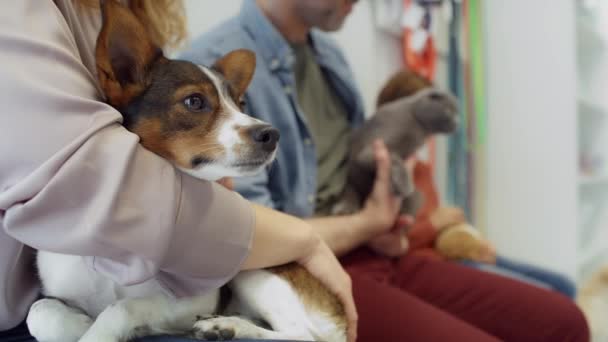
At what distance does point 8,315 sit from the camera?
0.60 metres

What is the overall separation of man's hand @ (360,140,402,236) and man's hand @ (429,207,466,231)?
41 cm

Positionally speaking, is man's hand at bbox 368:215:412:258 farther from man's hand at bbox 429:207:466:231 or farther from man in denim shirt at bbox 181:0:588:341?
man's hand at bbox 429:207:466:231

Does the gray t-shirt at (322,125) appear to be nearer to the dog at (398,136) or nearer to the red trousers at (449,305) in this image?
the dog at (398,136)

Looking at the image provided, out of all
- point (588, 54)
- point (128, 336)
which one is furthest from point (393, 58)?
point (128, 336)

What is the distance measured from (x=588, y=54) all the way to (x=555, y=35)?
519 millimetres

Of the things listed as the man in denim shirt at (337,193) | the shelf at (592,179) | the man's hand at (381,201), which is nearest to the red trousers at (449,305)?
the man in denim shirt at (337,193)

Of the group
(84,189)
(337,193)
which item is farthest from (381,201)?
(84,189)

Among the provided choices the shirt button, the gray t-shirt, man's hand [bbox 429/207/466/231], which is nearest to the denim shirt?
the shirt button

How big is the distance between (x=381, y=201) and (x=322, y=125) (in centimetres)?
26

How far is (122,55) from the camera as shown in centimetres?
60

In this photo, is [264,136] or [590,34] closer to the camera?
[264,136]

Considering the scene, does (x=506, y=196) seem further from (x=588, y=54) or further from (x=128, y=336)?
(x=128, y=336)

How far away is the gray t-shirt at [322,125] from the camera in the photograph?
1211 mm

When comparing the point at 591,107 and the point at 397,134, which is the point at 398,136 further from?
the point at 591,107
